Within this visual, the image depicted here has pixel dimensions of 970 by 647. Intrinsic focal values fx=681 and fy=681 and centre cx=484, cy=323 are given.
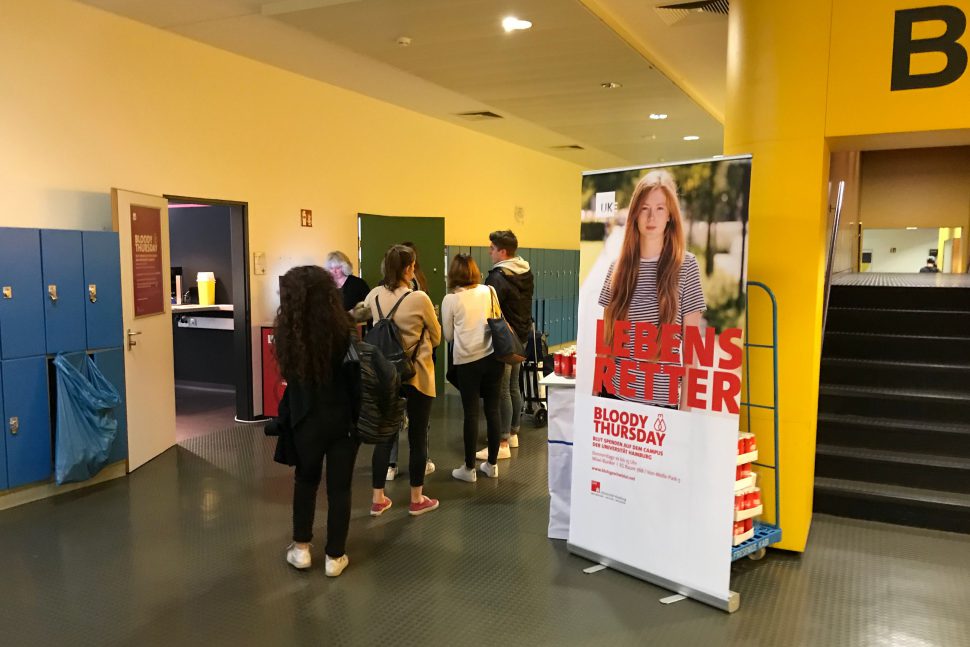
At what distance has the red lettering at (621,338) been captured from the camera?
121 inches

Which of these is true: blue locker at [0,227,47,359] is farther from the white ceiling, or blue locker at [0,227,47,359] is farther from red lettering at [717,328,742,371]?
red lettering at [717,328,742,371]

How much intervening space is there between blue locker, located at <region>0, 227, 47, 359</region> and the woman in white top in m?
2.40

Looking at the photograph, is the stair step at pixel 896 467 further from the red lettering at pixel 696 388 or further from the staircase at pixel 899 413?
the red lettering at pixel 696 388

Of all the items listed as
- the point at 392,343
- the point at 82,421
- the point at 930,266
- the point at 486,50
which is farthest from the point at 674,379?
the point at 930,266

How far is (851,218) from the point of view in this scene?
930cm

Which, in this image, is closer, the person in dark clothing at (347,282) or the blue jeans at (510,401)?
the blue jeans at (510,401)

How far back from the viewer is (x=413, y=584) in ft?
10.1

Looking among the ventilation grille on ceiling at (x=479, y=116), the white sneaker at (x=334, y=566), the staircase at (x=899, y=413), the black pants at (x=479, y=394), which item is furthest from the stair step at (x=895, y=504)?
the ventilation grille on ceiling at (x=479, y=116)

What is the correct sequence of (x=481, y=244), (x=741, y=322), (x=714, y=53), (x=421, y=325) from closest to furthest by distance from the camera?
1. (x=741, y=322)
2. (x=421, y=325)
3. (x=714, y=53)
4. (x=481, y=244)

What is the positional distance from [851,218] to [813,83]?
711 cm

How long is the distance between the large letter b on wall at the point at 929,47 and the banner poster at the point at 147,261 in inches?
178

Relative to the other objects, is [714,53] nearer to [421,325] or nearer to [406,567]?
[421,325]

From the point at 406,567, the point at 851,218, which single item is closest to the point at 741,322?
the point at 406,567

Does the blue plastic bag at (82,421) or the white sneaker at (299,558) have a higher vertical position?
the blue plastic bag at (82,421)
